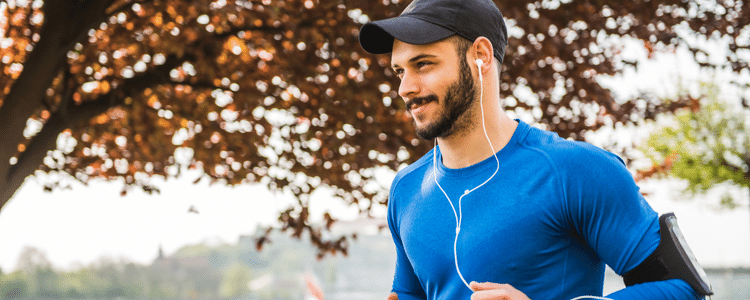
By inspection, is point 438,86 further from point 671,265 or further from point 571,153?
point 671,265

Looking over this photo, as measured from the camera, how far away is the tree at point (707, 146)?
1842cm

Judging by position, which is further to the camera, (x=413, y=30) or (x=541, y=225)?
(x=413, y=30)

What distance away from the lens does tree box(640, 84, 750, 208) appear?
1842 centimetres

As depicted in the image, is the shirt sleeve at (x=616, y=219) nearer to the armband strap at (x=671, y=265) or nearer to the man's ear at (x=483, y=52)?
the armband strap at (x=671, y=265)

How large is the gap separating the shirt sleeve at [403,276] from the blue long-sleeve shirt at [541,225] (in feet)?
0.68

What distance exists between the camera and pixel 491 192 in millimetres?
1517

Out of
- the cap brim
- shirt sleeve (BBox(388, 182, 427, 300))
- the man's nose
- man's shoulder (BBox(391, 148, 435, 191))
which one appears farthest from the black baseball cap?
shirt sleeve (BBox(388, 182, 427, 300))

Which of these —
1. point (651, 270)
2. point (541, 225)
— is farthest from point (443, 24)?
point (651, 270)

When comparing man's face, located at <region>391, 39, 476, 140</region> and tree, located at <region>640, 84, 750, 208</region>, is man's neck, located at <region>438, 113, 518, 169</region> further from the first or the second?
tree, located at <region>640, 84, 750, 208</region>

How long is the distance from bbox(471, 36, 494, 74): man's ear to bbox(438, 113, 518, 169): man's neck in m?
0.15

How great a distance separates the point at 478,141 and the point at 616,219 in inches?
17.9

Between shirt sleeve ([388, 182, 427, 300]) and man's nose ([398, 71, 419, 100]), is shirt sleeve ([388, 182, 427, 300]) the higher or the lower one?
the lower one

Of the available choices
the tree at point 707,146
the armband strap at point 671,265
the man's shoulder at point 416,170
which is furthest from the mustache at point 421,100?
the tree at point 707,146

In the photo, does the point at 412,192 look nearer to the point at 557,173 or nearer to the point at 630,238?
the point at 557,173
